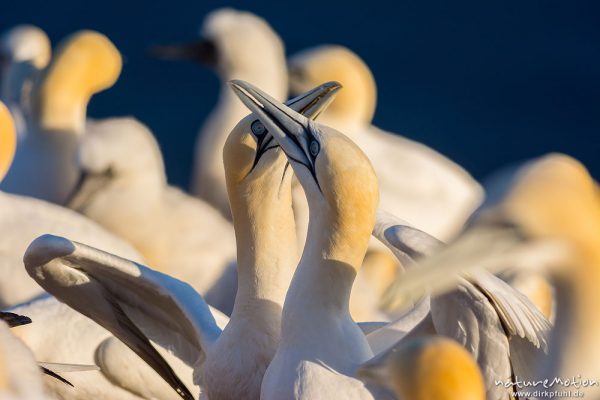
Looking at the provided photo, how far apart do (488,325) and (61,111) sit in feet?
14.6

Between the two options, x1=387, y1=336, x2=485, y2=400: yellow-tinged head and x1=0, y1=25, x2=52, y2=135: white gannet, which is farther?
x1=0, y1=25, x2=52, y2=135: white gannet

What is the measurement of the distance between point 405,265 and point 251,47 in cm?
447

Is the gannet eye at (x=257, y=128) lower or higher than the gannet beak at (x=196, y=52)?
higher

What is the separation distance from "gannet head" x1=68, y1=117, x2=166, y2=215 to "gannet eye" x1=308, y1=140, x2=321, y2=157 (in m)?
3.29

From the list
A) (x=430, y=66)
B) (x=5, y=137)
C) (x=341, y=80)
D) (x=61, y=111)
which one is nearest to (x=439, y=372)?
(x=5, y=137)

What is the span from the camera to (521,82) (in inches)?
565

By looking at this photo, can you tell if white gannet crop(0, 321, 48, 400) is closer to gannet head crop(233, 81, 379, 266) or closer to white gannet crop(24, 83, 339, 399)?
gannet head crop(233, 81, 379, 266)

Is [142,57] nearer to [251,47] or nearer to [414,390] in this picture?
[251,47]

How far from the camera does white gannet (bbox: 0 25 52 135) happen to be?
9.48 metres

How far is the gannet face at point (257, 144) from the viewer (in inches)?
211

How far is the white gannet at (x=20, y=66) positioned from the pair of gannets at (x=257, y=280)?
142 inches

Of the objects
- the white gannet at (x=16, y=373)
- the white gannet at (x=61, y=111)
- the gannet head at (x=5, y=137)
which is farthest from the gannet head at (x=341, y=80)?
the white gannet at (x=16, y=373)

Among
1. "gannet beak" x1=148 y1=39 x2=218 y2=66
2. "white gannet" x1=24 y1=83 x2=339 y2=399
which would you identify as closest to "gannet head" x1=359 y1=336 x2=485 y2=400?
"white gannet" x1=24 y1=83 x2=339 y2=399

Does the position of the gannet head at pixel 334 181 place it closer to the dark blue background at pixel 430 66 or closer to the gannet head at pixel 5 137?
the gannet head at pixel 5 137
